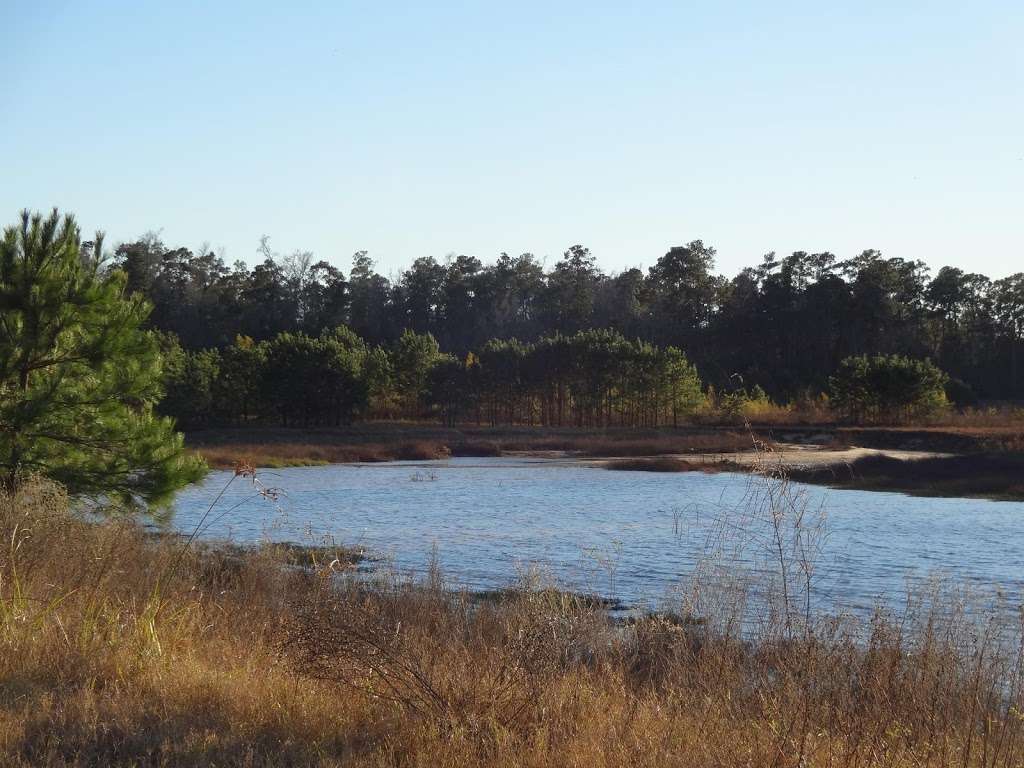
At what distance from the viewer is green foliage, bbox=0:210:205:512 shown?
1503 centimetres

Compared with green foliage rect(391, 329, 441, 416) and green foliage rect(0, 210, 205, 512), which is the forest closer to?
green foliage rect(391, 329, 441, 416)

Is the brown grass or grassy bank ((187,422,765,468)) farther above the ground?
grassy bank ((187,422,765,468))

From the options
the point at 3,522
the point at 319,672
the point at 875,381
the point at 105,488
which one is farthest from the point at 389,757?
the point at 875,381

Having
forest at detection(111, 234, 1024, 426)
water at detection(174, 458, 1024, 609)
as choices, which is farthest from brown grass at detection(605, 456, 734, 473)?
forest at detection(111, 234, 1024, 426)

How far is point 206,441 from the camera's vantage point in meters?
65.6

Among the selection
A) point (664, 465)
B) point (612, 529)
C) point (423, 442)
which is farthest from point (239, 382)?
point (612, 529)

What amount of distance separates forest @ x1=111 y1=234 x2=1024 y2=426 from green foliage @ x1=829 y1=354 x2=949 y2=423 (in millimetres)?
8900

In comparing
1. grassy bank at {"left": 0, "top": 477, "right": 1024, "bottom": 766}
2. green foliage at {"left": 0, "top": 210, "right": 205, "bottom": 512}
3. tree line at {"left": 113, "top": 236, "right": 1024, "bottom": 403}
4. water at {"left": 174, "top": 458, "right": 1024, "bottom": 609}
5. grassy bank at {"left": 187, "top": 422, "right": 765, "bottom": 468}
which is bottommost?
water at {"left": 174, "top": 458, "right": 1024, "bottom": 609}

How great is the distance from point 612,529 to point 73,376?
551 inches

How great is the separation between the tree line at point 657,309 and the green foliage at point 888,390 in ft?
47.0

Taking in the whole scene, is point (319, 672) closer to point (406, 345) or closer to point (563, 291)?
point (406, 345)

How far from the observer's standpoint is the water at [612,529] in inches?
676

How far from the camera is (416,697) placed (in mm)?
5801

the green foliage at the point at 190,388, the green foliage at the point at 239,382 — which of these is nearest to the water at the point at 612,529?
the green foliage at the point at 190,388
